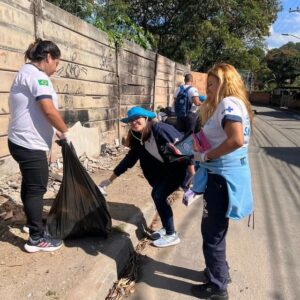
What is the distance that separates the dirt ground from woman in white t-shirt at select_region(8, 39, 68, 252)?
31cm

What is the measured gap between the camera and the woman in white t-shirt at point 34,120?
3197 mm

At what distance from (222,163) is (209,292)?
3.50 feet

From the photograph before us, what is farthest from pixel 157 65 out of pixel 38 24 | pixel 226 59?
pixel 226 59

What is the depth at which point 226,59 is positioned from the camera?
30734 millimetres

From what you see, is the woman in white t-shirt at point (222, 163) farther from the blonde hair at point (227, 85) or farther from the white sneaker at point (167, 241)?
the white sneaker at point (167, 241)

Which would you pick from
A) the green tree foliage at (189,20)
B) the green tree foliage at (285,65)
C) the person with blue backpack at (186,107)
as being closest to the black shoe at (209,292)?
the person with blue backpack at (186,107)

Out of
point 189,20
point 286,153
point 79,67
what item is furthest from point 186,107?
point 189,20

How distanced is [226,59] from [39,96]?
95.5 feet

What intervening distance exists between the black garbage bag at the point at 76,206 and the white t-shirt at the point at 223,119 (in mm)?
1258

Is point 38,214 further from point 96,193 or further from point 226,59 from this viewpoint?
point 226,59

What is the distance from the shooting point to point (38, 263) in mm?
3361

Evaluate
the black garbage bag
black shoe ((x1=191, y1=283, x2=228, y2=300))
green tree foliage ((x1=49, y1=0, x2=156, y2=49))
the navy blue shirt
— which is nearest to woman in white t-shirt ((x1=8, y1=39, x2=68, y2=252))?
the black garbage bag

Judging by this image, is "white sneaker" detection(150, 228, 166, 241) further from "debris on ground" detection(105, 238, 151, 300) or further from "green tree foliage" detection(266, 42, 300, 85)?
"green tree foliage" detection(266, 42, 300, 85)

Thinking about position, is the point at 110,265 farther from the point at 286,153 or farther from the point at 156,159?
the point at 286,153
